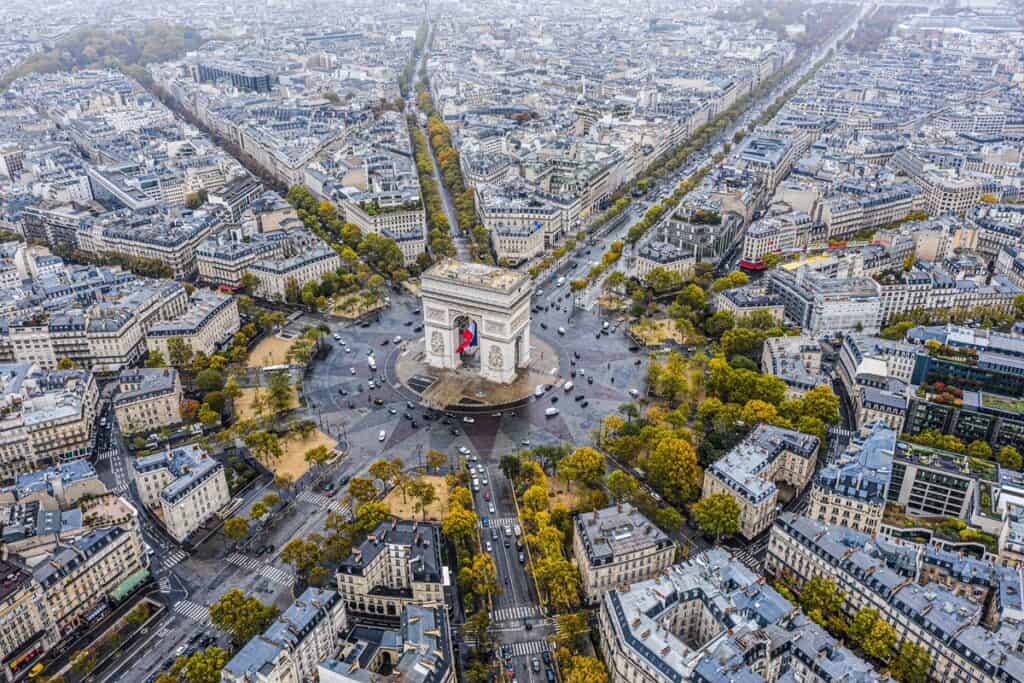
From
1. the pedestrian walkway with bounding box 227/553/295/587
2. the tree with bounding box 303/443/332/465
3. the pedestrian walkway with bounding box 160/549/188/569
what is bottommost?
the pedestrian walkway with bounding box 227/553/295/587

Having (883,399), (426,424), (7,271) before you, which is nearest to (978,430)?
(883,399)

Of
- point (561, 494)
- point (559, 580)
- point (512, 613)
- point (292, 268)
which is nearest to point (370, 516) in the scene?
point (512, 613)

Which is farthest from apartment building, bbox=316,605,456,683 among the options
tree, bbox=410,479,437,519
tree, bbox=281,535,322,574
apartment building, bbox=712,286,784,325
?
apartment building, bbox=712,286,784,325

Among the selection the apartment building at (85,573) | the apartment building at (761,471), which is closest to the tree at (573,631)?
the apartment building at (761,471)

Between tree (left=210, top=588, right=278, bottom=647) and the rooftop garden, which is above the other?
the rooftop garden

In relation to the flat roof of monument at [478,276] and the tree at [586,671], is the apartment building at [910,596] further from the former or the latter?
the flat roof of monument at [478,276]

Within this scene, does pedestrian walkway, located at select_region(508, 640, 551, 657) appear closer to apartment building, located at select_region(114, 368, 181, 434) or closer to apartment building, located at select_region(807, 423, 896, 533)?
apartment building, located at select_region(807, 423, 896, 533)

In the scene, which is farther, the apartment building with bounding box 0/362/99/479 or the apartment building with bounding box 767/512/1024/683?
the apartment building with bounding box 0/362/99/479
